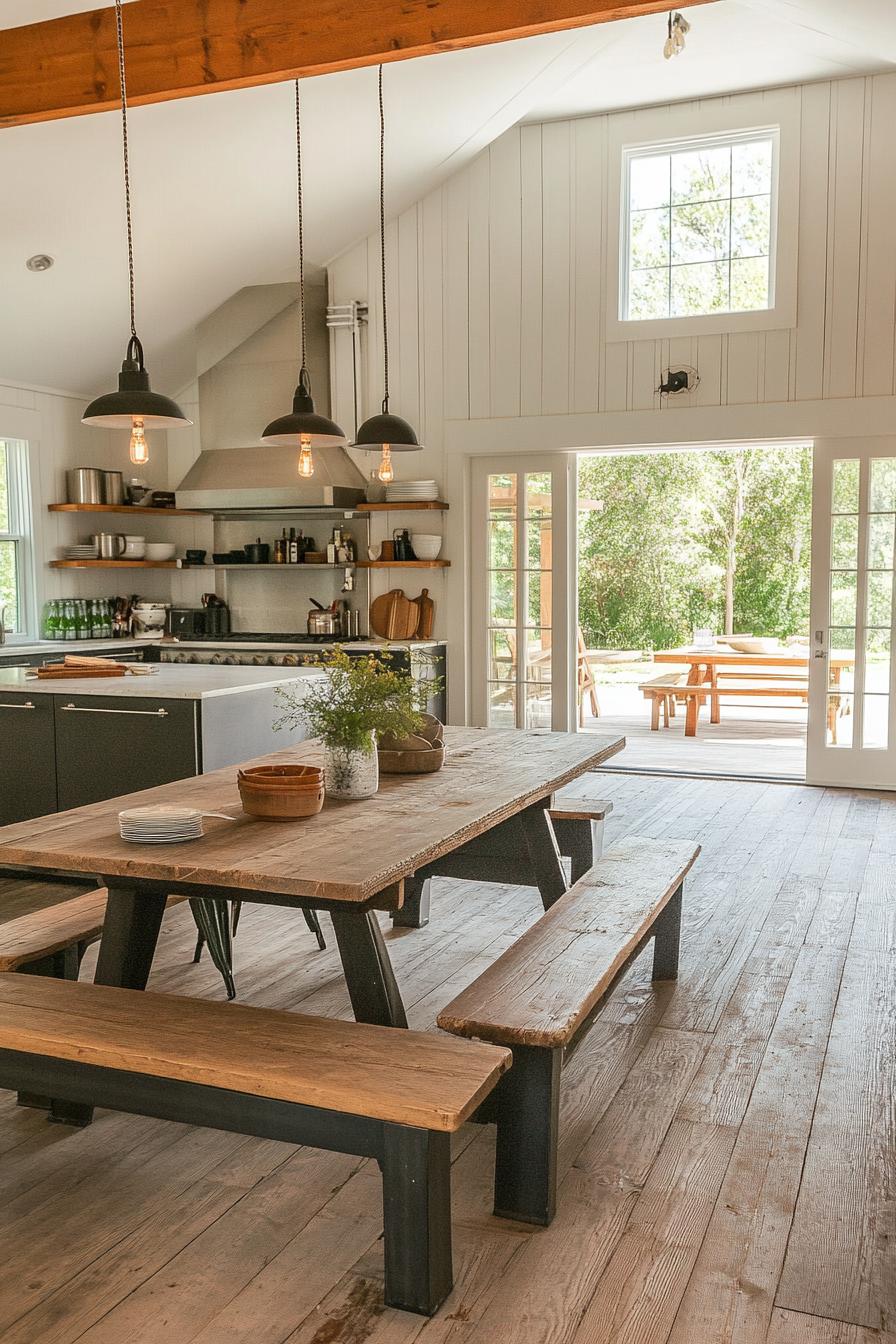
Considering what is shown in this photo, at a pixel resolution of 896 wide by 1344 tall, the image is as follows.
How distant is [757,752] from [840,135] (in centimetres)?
413

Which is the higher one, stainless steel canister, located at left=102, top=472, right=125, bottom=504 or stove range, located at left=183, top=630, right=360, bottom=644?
stainless steel canister, located at left=102, top=472, right=125, bottom=504

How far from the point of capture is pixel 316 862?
7.91ft

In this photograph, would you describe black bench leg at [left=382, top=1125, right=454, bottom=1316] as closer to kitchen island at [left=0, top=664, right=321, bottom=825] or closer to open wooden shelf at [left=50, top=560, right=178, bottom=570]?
kitchen island at [left=0, top=664, right=321, bottom=825]

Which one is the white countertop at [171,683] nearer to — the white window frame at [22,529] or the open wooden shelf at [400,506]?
the white window frame at [22,529]

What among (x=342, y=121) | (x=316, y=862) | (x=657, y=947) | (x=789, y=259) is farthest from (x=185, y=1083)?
(x=789, y=259)

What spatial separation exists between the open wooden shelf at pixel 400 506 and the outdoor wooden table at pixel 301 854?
4.28 meters

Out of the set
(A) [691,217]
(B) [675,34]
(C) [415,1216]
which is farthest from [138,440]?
(A) [691,217]

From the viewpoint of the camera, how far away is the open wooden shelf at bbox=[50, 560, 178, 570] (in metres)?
7.74

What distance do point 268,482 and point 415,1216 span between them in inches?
243

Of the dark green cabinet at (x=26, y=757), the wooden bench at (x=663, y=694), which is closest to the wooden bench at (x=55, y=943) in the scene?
the dark green cabinet at (x=26, y=757)

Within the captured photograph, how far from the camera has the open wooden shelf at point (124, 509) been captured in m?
7.69

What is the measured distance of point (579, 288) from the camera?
24.0ft

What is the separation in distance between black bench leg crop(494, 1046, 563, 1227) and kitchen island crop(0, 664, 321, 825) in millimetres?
2652

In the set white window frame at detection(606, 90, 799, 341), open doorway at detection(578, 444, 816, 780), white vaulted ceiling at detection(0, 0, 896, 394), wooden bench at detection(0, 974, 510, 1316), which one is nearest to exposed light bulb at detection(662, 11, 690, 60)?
white vaulted ceiling at detection(0, 0, 896, 394)
